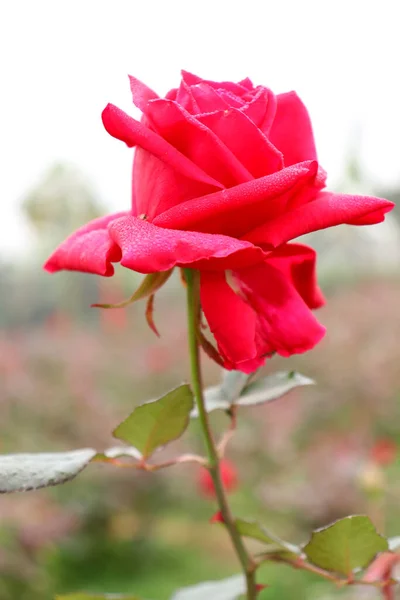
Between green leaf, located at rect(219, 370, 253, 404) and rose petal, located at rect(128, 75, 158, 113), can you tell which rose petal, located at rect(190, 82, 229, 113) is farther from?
green leaf, located at rect(219, 370, 253, 404)

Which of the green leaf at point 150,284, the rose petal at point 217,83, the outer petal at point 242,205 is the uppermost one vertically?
the rose petal at point 217,83

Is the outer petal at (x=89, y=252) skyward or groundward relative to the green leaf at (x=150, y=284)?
skyward

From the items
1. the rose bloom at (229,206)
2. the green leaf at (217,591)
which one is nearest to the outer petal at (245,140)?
the rose bloom at (229,206)

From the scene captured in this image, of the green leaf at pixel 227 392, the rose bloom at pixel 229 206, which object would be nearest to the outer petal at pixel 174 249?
the rose bloom at pixel 229 206

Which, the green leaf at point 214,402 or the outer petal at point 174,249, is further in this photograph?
the green leaf at point 214,402

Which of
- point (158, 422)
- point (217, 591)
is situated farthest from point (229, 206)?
point (217, 591)

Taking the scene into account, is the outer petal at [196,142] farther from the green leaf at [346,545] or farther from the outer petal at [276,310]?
the green leaf at [346,545]

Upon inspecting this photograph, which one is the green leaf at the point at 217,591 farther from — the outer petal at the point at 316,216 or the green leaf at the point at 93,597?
the outer petal at the point at 316,216

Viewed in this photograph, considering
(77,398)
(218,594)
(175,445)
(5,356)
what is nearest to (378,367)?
(175,445)
